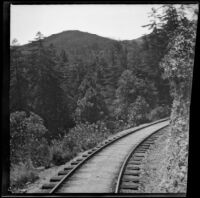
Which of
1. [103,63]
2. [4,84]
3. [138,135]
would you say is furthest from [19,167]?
[138,135]

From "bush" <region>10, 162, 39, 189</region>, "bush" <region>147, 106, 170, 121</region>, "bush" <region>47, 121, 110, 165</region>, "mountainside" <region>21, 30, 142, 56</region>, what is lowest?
"bush" <region>10, 162, 39, 189</region>

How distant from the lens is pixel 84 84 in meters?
9.36

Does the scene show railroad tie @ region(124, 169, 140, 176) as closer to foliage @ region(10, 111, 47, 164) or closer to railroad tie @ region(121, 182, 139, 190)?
railroad tie @ region(121, 182, 139, 190)

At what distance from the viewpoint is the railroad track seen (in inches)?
230

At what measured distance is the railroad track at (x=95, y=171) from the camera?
584cm

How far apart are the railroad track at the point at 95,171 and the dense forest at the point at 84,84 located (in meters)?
0.81

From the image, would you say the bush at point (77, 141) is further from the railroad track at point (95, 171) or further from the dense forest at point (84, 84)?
the railroad track at point (95, 171)

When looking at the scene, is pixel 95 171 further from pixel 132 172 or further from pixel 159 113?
pixel 159 113

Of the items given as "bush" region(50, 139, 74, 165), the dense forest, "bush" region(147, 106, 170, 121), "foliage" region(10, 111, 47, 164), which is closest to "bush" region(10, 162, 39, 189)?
the dense forest

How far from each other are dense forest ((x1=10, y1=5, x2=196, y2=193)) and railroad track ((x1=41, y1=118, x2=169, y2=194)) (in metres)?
0.81

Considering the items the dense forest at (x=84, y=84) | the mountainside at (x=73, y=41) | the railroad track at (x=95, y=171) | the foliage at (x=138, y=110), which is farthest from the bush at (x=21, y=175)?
the foliage at (x=138, y=110)

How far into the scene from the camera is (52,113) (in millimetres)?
8031

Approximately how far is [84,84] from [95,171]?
11.3ft

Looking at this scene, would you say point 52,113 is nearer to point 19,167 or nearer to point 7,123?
point 19,167
